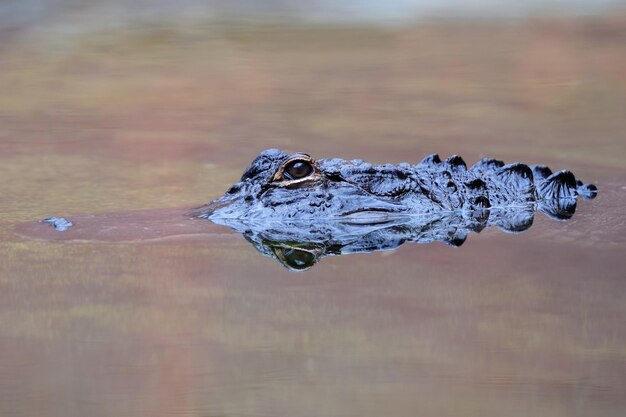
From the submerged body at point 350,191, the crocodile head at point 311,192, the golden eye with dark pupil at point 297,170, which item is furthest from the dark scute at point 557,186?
the golden eye with dark pupil at point 297,170

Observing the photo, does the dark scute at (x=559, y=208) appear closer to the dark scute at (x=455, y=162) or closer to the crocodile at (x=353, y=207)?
the crocodile at (x=353, y=207)

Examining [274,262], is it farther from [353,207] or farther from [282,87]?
[282,87]

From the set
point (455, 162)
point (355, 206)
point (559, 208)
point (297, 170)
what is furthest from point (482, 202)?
point (297, 170)

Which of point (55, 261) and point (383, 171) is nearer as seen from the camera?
point (55, 261)

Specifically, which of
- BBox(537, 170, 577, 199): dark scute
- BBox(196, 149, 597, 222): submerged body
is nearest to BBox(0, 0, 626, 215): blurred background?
BBox(196, 149, 597, 222): submerged body

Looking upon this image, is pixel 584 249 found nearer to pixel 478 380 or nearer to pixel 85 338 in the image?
pixel 478 380

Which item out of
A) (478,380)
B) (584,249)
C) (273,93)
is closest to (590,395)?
(478,380)

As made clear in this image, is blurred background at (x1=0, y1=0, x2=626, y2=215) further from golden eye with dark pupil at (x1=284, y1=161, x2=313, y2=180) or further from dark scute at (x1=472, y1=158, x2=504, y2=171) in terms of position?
dark scute at (x1=472, y1=158, x2=504, y2=171)

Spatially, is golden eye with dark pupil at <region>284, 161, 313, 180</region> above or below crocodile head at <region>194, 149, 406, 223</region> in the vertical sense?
above
